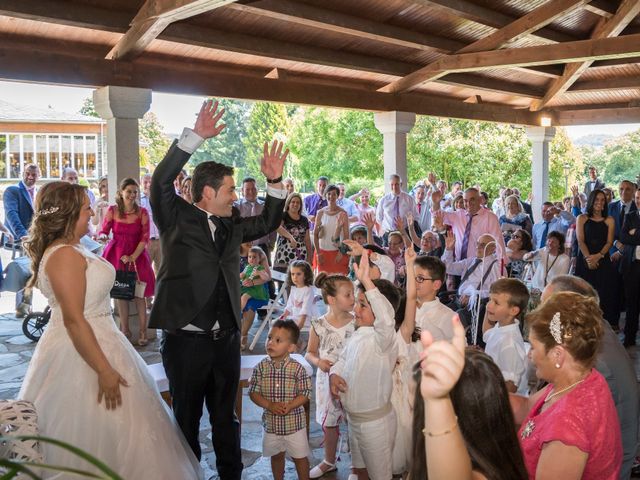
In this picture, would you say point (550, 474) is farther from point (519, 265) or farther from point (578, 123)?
point (578, 123)

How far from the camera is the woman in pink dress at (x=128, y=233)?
5828mm

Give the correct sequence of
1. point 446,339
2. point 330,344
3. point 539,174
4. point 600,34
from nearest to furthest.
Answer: point 446,339, point 330,344, point 600,34, point 539,174

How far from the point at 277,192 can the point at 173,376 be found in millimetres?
962

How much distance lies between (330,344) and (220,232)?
1.00 m

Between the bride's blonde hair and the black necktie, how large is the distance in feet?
1.86

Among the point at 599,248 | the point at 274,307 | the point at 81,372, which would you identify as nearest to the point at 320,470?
the point at 81,372

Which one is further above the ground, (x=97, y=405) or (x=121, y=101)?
(x=121, y=101)

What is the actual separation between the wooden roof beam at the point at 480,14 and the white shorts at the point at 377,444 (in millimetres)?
5236

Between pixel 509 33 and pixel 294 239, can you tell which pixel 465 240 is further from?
pixel 509 33

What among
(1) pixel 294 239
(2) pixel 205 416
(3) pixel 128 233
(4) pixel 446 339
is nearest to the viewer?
(4) pixel 446 339

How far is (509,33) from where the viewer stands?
26.3ft

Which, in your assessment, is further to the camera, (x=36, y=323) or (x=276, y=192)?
(x=36, y=323)

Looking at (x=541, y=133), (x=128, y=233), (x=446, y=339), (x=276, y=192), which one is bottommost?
(x=446, y=339)

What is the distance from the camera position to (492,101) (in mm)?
11828
